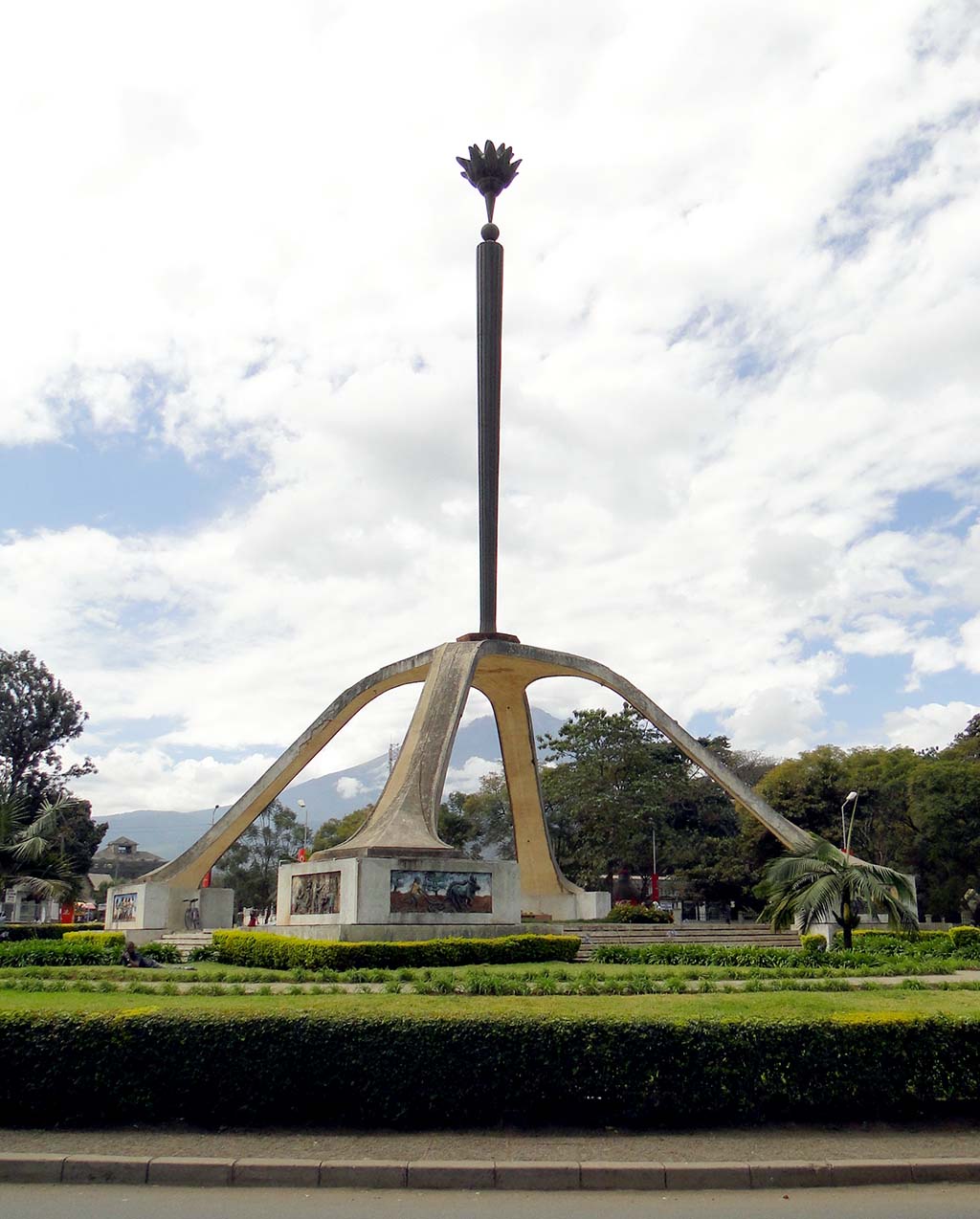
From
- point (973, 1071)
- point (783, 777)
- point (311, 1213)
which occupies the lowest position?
point (311, 1213)

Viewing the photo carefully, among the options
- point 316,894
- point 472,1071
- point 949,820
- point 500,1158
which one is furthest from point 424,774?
point 949,820

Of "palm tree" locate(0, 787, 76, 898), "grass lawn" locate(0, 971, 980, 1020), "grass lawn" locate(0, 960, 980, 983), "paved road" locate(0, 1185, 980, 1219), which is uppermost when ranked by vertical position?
"palm tree" locate(0, 787, 76, 898)

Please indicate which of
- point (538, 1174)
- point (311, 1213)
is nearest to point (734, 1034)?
point (538, 1174)

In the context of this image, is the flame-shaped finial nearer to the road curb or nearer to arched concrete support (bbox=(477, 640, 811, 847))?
arched concrete support (bbox=(477, 640, 811, 847))

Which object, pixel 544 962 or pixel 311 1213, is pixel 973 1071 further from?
pixel 544 962

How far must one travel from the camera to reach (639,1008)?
7.82 m

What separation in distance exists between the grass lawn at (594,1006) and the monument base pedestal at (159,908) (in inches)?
517

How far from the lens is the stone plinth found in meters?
18.1

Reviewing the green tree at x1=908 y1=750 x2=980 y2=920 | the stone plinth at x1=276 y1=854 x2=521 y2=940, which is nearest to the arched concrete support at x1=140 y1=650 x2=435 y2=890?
the stone plinth at x1=276 y1=854 x2=521 y2=940

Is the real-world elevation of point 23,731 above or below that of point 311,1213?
above

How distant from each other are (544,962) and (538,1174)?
38.6ft

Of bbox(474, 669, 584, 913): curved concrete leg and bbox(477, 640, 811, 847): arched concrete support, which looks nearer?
bbox(477, 640, 811, 847): arched concrete support

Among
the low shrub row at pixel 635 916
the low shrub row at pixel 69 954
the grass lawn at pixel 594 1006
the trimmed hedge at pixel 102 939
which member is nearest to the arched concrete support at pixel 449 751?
the trimmed hedge at pixel 102 939

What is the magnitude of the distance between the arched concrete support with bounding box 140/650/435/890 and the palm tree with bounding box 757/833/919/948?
401 inches
